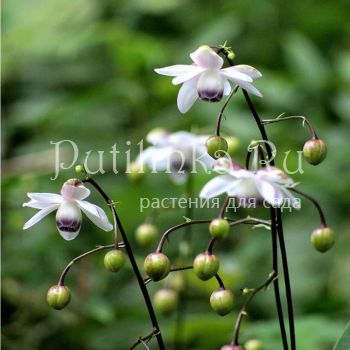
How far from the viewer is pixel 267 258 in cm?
387

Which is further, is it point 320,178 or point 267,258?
point 267,258

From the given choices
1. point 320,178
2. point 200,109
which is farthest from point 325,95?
point 320,178

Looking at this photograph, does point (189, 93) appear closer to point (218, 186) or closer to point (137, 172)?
point (218, 186)

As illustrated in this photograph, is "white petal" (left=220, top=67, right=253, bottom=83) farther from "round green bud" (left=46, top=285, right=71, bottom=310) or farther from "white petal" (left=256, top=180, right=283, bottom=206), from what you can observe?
"round green bud" (left=46, top=285, right=71, bottom=310)

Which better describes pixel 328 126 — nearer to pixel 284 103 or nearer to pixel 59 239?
pixel 284 103

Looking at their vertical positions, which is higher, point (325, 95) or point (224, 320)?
point (325, 95)

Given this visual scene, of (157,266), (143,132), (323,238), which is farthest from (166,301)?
(143,132)

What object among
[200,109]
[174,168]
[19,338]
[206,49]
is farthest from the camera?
[200,109]

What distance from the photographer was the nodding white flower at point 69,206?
1.85 m

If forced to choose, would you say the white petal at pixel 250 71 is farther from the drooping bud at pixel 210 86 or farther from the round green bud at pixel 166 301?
the round green bud at pixel 166 301

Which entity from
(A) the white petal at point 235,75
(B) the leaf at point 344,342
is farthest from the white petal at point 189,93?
(B) the leaf at point 344,342

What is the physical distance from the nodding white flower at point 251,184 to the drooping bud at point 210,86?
197mm

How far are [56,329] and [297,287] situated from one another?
120 centimetres

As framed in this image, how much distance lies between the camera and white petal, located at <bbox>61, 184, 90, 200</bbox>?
1846 mm
